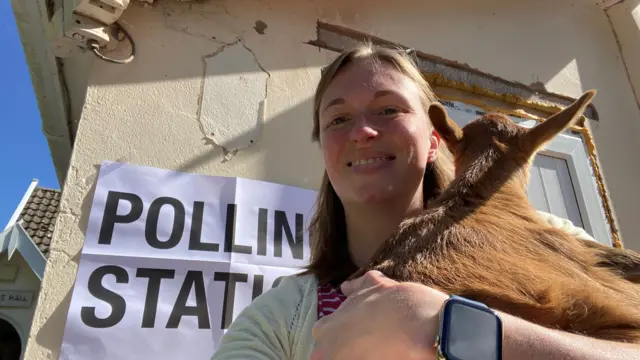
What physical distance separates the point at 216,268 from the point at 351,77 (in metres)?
1.14

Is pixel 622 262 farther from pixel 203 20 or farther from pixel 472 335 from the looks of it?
pixel 203 20

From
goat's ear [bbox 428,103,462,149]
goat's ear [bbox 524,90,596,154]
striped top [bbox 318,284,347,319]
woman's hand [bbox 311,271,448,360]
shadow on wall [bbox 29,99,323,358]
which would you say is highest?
shadow on wall [bbox 29,99,323,358]

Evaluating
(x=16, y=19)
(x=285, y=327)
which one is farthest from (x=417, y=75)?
(x=16, y=19)

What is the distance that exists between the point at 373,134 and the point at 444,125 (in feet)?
0.81

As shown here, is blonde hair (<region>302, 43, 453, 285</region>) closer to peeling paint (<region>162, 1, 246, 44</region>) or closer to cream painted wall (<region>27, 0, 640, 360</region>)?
cream painted wall (<region>27, 0, 640, 360</region>)

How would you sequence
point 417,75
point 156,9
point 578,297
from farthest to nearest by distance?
point 156,9 < point 417,75 < point 578,297

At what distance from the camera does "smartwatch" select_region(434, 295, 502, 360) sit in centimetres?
60

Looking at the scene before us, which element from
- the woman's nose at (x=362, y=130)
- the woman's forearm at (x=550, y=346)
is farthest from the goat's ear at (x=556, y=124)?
the woman's forearm at (x=550, y=346)

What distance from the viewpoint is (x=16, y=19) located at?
2391 mm

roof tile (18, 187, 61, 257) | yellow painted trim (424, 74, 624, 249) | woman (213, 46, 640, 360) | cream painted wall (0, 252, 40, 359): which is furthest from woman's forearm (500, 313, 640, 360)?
cream painted wall (0, 252, 40, 359)

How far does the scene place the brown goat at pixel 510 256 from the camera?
2.43ft

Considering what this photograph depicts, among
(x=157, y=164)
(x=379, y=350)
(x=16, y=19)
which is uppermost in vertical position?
(x=16, y=19)

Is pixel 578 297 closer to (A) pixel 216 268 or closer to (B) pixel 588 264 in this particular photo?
(B) pixel 588 264

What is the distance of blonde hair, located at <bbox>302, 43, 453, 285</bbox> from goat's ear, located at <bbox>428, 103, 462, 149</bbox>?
98 mm
